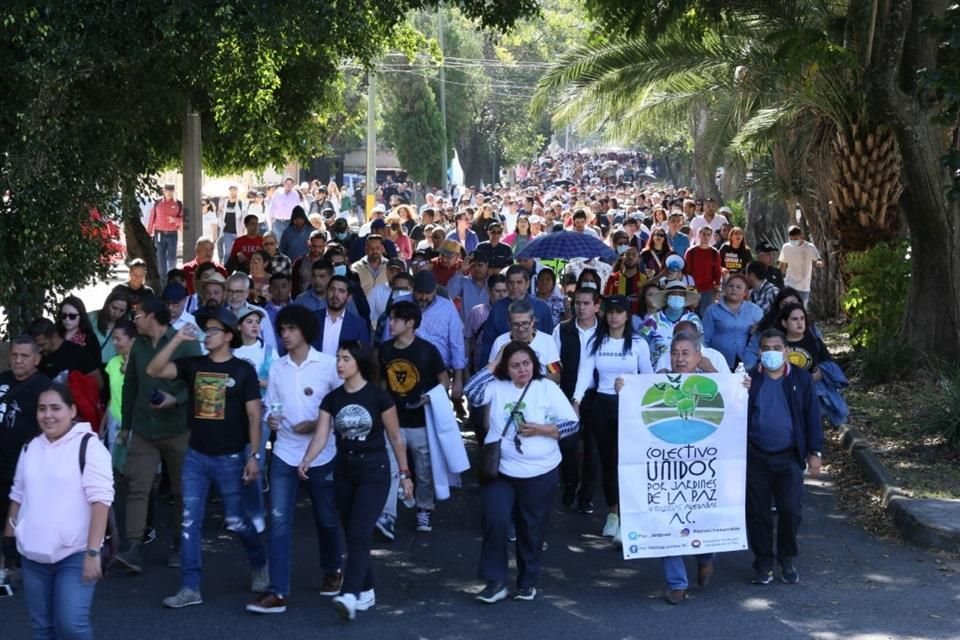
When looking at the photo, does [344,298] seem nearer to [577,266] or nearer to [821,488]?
[821,488]

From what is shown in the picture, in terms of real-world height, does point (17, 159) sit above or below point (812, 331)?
above

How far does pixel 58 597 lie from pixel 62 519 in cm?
36

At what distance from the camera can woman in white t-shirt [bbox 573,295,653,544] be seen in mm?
10328

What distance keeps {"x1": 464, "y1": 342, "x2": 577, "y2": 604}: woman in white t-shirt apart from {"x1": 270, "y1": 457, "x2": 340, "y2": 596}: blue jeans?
908 mm

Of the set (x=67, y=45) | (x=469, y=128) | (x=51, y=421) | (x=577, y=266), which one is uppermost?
(x=469, y=128)

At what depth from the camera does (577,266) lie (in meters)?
16.7

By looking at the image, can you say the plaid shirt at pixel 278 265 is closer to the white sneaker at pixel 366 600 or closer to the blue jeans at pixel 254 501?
the blue jeans at pixel 254 501

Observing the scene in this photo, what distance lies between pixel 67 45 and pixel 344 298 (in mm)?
2866

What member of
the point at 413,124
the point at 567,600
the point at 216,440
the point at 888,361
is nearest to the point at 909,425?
the point at 888,361

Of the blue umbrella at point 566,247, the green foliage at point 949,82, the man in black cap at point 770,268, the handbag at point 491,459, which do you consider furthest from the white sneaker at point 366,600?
the blue umbrella at point 566,247

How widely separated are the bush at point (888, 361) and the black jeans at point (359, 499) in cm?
909

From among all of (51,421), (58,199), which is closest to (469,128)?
(58,199)

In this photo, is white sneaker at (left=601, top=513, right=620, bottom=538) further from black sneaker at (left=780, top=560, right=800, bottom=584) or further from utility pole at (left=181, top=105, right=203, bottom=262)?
utility pole at (left=181, top=105, right=203, bottom=262)

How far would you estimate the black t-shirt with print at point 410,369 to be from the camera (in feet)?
33.7
